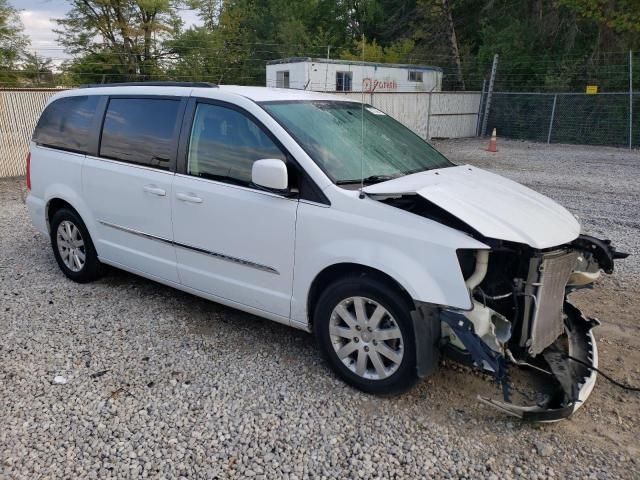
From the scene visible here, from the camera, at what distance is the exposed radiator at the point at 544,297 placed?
2.95 metres

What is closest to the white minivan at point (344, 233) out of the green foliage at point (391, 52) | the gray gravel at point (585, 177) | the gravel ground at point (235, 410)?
the gravel ground at point (235, 410)

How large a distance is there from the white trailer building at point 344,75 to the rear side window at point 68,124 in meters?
14.4

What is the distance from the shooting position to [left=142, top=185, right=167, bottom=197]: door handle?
407 centimetres

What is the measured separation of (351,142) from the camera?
3787mm

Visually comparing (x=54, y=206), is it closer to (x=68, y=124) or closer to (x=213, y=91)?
(x=68, y=124)

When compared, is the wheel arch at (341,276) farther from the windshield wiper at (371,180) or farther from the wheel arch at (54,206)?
the wheel arch at (54,206)

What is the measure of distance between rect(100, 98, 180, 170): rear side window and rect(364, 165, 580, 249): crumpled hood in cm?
177

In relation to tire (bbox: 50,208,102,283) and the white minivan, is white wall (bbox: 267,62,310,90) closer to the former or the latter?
tire (bbox: 50,208,102,283)

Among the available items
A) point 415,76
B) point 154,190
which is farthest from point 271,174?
point 415,76

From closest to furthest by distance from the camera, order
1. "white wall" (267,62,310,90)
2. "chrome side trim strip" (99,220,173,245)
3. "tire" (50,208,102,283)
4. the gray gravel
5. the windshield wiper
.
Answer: the windshield wiper → "chrome side trim strip" (99,220,173,245) → "tire" (50,208,102,283) → the gray gravel → "white wall" (267,62,310,90)

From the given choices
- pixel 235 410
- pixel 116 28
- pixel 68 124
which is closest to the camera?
pixel 235 410

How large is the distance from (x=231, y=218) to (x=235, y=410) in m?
1.27

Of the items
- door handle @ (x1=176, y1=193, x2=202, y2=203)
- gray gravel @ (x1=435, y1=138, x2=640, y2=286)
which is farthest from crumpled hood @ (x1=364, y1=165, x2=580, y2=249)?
gray gravel @ (x1=435, y1=138, x2=640, y2=286)

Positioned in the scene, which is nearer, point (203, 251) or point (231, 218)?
point (231, 218)
